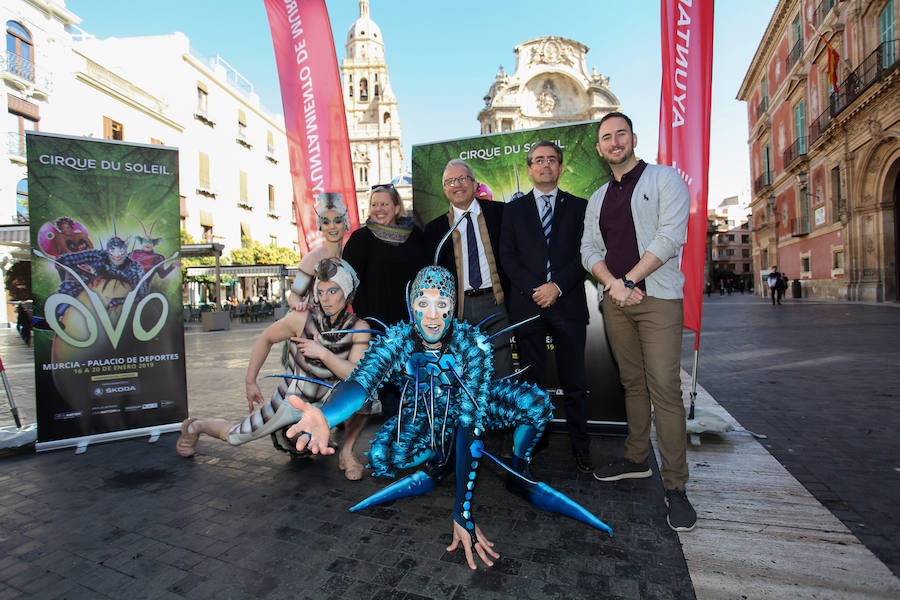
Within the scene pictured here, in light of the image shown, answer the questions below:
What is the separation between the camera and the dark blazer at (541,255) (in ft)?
10.6

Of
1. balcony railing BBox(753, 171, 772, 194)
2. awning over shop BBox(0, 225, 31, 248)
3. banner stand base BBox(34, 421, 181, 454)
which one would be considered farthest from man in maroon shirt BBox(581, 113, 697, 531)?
balcony railing BBox(753, 171, 772, 194)

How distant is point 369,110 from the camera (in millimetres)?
65062

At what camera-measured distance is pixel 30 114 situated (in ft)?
61.8

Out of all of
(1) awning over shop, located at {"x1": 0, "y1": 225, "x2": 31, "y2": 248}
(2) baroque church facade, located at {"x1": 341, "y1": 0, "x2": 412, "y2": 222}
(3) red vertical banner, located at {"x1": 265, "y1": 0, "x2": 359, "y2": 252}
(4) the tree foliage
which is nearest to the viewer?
(3) red vertical banner, located at {"x1": 265, "y1": 0, "x2": 359, "y2": 252}

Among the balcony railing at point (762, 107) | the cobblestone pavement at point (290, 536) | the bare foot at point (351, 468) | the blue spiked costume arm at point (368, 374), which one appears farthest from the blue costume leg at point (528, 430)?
the balcony railing at point (762, 107)

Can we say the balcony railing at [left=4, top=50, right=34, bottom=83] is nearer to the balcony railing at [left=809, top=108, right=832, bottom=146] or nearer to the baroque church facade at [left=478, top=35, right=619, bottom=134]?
the balcony railing at [left=809, top=108, right=832, bottom=146]

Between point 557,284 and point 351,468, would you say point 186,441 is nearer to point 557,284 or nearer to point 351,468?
point 351,468

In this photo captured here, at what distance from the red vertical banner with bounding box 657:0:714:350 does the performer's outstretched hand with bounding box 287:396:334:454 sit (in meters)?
2.88

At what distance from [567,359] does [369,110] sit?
6856 cm

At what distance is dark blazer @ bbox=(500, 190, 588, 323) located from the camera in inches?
128

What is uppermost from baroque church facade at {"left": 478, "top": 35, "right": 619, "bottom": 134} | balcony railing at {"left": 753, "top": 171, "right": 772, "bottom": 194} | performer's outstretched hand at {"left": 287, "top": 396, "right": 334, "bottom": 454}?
baroque church facade at {"left": 478, "top": 35, "right": 619, "bottom": 134}

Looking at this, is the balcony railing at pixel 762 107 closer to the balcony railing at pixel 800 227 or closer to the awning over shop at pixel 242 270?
the balcony railing at pixel 800 227

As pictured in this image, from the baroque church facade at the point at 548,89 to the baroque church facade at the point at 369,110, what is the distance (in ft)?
57.0

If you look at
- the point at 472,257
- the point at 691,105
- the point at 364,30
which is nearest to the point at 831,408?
the point at 691,105
